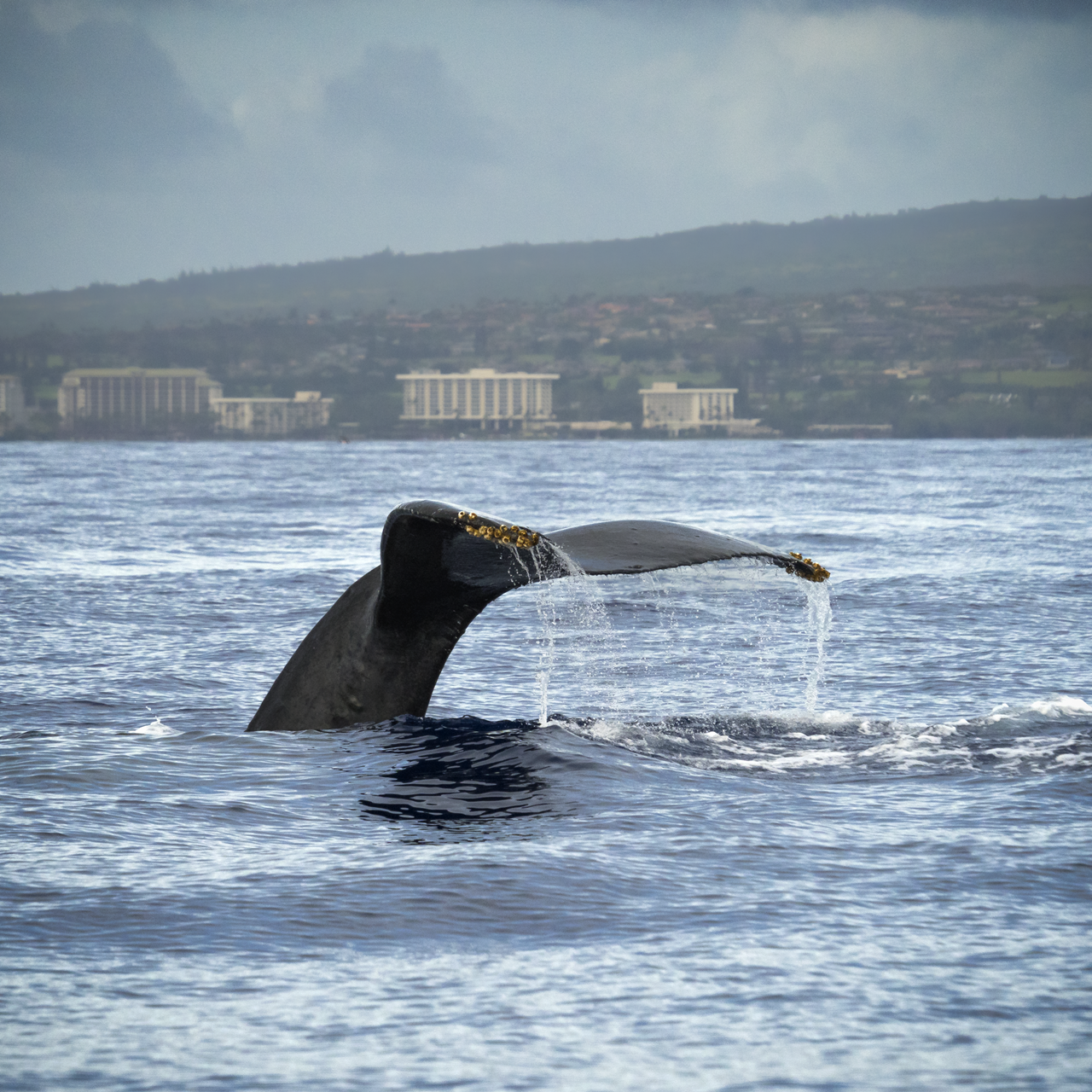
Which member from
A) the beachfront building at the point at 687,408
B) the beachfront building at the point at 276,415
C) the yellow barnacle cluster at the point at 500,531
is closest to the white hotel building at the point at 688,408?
the beachfront building at the point at 687,408

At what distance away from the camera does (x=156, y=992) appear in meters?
4.86

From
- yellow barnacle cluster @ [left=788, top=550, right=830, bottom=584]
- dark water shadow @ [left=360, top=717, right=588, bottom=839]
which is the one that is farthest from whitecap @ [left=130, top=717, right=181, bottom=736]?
yellow barnacle cluster @ [left=788, top=550, right=830, bottom=584]

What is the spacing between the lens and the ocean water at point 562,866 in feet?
14.6

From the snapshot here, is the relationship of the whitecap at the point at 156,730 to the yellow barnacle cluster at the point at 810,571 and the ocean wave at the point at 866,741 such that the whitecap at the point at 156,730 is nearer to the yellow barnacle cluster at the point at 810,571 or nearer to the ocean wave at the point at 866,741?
the ocean wave at the point at 866,741

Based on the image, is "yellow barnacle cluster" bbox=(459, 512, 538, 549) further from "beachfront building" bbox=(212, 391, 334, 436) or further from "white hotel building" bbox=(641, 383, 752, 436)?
"beachfront building" bbox=(212, 391, 334, 436)

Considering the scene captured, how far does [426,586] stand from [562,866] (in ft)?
5.59

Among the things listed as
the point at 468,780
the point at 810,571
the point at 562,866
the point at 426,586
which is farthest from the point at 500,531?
the point at 468,780

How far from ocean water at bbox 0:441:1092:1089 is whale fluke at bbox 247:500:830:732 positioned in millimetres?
269

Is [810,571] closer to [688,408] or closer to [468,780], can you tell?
[468,780]

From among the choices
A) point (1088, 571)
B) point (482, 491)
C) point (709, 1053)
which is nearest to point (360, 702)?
point (709, 1053)

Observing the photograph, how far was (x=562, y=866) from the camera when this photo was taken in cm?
619

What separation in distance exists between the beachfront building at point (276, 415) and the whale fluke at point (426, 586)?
180232 mm

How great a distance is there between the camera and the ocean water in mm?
4453

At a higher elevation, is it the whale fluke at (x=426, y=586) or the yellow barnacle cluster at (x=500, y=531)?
the yellow barnacle cluster at (x=500, y=531)
